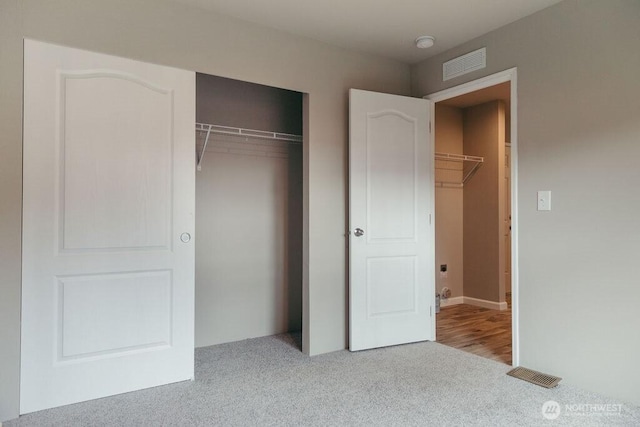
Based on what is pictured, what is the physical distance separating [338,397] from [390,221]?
1424mm

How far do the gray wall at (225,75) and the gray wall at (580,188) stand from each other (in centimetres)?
123

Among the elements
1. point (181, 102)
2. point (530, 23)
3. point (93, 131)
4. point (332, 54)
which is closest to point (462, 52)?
point (530, 23)

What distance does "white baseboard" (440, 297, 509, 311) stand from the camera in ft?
15.0

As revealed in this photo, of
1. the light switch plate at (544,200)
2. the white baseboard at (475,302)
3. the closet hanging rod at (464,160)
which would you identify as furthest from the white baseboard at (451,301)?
the light switch plate at (544,200)

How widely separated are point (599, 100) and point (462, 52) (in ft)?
3.70

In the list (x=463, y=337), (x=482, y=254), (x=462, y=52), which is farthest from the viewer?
(x=482, y=254)

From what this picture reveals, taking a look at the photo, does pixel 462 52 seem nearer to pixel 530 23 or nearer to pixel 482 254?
pixel 530 23

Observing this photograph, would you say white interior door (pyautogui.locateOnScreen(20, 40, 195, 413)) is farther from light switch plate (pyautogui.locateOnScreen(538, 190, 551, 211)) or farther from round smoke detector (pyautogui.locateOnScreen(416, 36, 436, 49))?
light switch plate (pyautogui.locateOnScreen(538, 190, 551, 211))

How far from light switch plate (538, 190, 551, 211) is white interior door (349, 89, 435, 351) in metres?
0.93

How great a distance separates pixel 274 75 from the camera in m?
2.94

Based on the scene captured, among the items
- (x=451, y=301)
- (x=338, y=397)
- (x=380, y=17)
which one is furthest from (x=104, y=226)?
(x=451, y=301)

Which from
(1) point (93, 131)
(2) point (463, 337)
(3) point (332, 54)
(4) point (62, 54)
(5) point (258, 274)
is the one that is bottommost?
(2) point (463, 337)
